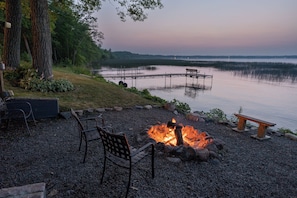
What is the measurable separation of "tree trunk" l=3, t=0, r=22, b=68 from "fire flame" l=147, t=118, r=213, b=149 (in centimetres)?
727

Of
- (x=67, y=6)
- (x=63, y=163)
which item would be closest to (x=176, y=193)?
(x=63, y=163)

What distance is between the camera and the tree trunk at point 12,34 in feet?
25.2

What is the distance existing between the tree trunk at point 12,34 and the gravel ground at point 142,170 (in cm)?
540

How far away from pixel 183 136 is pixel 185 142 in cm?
21

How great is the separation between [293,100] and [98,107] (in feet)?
50.0

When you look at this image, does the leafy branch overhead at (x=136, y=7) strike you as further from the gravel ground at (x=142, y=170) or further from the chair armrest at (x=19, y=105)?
the gravel ground at (x=142, y=170)

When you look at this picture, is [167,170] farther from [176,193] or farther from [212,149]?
[212,149]

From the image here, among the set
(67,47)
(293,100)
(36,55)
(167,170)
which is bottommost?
(293,100)

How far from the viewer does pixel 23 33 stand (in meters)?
16.8

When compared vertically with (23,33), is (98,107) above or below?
below

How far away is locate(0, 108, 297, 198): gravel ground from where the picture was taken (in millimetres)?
2340

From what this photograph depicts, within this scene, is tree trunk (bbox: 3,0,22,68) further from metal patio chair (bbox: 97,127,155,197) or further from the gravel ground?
metal patio chair (bbox: 97,127,155,197)

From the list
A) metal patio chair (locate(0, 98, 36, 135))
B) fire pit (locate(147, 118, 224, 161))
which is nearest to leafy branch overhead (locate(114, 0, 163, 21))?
metal patio chair (locate(0, 98, 36, 135))

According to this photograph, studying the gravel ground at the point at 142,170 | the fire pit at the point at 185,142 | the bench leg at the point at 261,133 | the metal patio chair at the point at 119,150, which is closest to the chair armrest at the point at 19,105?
the gravel ground at the point at 142,170
